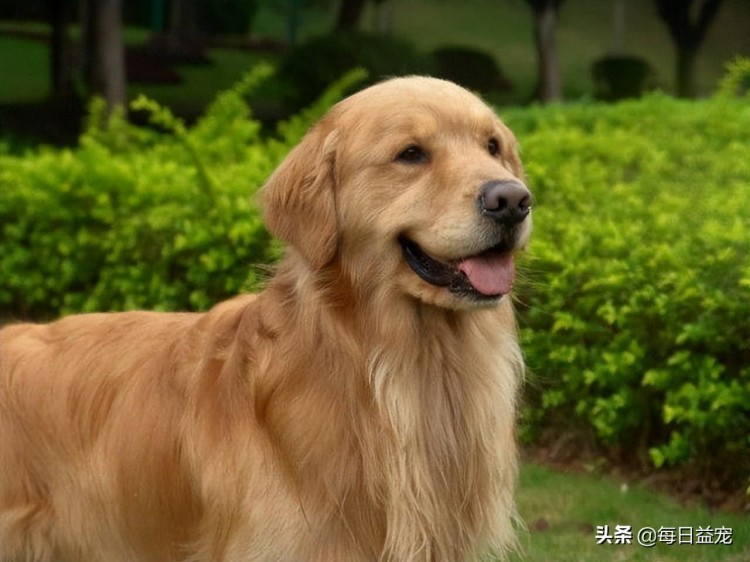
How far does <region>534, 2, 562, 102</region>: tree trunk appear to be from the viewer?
1577cm

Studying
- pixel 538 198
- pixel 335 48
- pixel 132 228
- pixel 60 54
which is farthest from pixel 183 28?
pixel 538 198

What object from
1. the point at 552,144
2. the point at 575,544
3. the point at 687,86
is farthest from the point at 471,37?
the point at 575,544

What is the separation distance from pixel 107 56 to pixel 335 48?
8.73 ft

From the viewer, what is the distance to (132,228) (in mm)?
8328


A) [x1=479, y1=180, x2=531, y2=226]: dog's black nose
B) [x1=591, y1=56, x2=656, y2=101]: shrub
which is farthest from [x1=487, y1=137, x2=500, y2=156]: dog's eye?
[x1=591, y1=56, x2=656, y2=101]: shrub

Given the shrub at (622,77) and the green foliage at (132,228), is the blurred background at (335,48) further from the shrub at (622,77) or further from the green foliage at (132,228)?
the green foliage at (132,228)

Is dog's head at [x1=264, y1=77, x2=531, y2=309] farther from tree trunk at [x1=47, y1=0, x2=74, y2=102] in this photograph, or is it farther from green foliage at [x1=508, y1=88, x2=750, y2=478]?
tree trunk at [x1=47, y1=0, x2=74, y2=102]

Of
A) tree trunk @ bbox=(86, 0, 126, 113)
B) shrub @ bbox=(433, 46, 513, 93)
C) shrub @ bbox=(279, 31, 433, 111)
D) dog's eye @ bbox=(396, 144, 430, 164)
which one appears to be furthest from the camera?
shrub @ bbox=(433, 46, 513, 93)

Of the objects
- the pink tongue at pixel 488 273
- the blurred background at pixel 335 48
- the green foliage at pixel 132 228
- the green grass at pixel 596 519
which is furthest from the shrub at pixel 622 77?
the pink tongue at pixel 488 273

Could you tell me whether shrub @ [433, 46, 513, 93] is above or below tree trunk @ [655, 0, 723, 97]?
below

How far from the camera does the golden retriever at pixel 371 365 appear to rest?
3.95 meters

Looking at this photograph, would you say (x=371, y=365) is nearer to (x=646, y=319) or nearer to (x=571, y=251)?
(x=646, y=319)

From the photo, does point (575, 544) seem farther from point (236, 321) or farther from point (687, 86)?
point (687, 86)

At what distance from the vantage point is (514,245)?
3.90m
